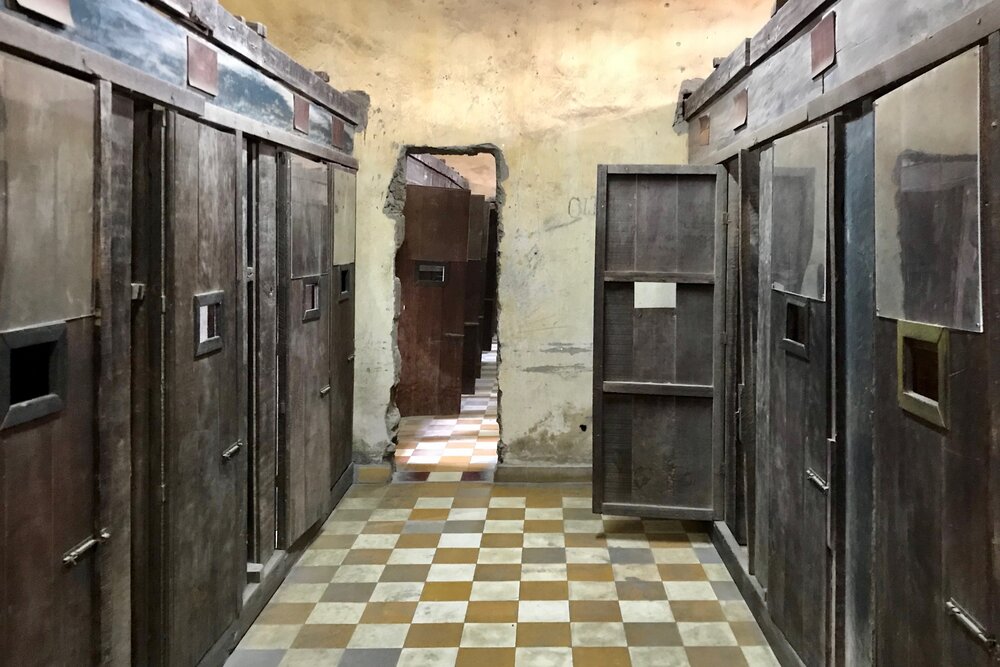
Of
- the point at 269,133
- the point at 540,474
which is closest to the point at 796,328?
the point at 269,133

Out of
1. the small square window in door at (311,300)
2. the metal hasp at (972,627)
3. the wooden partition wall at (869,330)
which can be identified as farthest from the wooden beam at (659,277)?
the metal hasp at (972,627)

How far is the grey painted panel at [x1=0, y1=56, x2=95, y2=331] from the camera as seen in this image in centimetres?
151

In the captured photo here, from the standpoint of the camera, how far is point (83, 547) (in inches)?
71.5

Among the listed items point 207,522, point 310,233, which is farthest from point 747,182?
point 207,522

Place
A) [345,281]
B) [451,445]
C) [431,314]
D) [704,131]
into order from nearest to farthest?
[704,131]
[345,281]
[451,445]
[431,314]

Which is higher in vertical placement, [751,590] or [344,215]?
[344,215]

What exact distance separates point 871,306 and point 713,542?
2155mm

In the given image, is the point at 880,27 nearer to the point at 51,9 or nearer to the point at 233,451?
the point at 51,9

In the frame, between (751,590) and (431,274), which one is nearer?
(751,590)

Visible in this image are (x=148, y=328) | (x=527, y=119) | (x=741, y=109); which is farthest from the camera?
(x=527, y=119)

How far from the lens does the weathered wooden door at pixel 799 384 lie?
2.28m

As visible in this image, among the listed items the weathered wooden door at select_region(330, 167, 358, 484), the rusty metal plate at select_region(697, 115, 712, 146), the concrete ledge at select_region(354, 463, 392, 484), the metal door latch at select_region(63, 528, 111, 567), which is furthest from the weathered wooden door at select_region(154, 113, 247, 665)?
the rusty metal plate at select_region(697, 115, 712, 146)

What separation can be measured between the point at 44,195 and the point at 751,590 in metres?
2.82

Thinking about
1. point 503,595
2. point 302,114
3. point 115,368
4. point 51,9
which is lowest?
point 503,595
